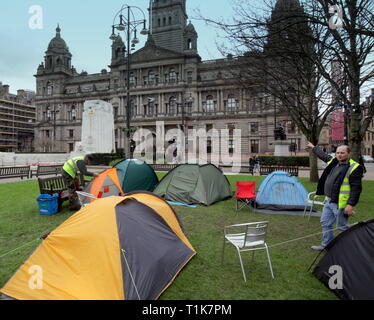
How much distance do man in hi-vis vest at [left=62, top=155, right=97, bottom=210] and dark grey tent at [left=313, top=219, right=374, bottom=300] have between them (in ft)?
21.6

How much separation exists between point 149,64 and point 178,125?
16427mm

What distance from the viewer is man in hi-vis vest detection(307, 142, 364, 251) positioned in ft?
14.2

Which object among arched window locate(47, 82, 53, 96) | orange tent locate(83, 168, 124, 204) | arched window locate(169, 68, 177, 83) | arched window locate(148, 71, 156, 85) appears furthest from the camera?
arched window locate(47, 82, 53, 96)

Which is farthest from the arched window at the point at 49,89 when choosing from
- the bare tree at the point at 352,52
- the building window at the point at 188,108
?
the bare tree at the point at 352,52

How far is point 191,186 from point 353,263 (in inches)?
255

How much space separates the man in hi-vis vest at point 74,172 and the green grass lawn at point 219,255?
388 millimetres

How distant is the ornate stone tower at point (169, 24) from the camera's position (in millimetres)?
61094

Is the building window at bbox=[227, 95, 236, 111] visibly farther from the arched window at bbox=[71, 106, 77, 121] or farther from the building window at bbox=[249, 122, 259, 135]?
the arched window at bbox=[71, 106, 77, 121]

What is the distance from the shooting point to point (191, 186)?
380 inches

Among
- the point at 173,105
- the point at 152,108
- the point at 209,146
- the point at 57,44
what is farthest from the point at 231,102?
the point at 57,44

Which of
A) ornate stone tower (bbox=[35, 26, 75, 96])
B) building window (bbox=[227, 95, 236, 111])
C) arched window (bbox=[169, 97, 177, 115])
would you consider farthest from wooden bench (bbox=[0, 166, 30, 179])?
ornate stone tower (bbox=[35, 26, 75, 96])

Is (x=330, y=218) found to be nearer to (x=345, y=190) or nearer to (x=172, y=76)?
(x=345, y=190)

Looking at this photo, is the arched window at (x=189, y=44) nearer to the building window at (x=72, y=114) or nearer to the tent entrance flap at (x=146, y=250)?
the building window at (x=72, y=114)
